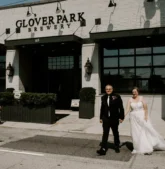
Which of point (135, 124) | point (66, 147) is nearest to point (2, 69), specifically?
point (66, 147)

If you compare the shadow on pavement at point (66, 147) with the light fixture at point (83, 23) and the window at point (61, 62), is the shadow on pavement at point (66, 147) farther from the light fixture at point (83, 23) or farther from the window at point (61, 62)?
the window at point (61, 62)

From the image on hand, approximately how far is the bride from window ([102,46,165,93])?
23.5 feet

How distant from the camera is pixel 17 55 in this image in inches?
692

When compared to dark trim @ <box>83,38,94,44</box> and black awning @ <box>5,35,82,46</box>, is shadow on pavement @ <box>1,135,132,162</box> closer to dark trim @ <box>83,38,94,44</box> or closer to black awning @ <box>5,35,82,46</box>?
black awning @ <box>5,35,82,46</box>

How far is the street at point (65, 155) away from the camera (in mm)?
6426

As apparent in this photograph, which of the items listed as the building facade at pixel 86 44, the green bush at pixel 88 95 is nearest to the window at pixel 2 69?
the building facade at pixel 86 44

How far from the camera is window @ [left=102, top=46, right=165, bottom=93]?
1470 cm

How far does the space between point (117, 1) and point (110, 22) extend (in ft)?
3.86

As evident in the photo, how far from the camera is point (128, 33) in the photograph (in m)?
13.6

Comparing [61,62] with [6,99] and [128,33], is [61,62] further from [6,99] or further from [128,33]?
[128,33]

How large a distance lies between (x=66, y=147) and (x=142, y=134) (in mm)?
2324

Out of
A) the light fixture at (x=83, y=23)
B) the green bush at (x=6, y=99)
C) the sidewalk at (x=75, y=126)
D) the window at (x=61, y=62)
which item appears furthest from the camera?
the window at (x=61, y=62)

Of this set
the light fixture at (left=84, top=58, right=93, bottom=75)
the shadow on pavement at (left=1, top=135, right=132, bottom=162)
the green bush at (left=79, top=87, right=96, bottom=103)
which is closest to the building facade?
the light fixture at (left=84, top=58, right=93, bottom=75)

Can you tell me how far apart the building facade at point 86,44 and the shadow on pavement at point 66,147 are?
5.60m
